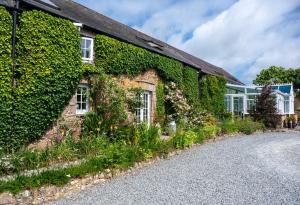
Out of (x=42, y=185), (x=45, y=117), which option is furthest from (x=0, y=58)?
(x=42, y=185)

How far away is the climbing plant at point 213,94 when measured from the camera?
22406 mm

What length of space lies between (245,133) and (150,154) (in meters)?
11.5

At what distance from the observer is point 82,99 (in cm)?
1315

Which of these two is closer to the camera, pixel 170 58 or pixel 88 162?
pixel 88 162

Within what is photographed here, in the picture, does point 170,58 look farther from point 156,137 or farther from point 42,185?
point 42,185

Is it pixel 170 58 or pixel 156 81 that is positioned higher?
pixel 170 58

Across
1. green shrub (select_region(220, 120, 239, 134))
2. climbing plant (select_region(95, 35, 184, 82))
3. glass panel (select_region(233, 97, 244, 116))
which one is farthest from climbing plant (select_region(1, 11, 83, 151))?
glass panel (select_region(233, 97, 244, 116))

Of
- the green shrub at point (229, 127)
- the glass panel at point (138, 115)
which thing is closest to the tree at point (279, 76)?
the green shrub at point (229, 127)

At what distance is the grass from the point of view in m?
7.05

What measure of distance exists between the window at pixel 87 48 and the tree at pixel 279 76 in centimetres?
3983

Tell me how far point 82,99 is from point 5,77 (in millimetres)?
3848

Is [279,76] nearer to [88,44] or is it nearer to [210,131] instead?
[210,131]

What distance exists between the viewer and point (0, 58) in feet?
31.6

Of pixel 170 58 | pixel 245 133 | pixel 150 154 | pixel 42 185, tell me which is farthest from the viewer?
pixel 245 133
